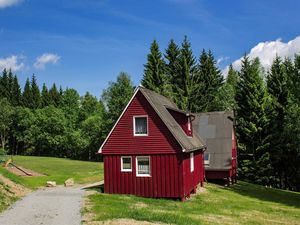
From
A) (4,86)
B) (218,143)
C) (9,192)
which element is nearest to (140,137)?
(9,192)

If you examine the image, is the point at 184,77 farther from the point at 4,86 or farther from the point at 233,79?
the point at 4,86

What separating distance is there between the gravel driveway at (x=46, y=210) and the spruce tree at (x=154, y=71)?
109 ft

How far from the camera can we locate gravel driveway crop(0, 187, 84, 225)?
54.1 ft

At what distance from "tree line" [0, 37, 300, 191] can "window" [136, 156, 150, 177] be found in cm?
1982

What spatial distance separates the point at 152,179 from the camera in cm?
2572

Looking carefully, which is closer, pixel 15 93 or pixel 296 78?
pixel 296 78

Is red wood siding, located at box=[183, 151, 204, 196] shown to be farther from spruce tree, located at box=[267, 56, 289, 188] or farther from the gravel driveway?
spruce tree, located at box=[267, 56, 289, 188]

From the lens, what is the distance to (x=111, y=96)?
73812mm

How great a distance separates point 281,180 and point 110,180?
34528mm

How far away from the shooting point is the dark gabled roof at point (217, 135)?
3712 cm

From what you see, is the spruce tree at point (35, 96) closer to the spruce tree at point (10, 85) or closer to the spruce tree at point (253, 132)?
the spruce tree at point (10, 85)

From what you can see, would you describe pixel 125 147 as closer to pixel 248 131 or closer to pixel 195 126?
pixel 195 126

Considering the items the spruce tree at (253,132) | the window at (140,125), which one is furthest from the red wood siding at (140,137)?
the spruce tree at (253,132)

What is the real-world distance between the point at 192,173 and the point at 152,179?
174 inches
